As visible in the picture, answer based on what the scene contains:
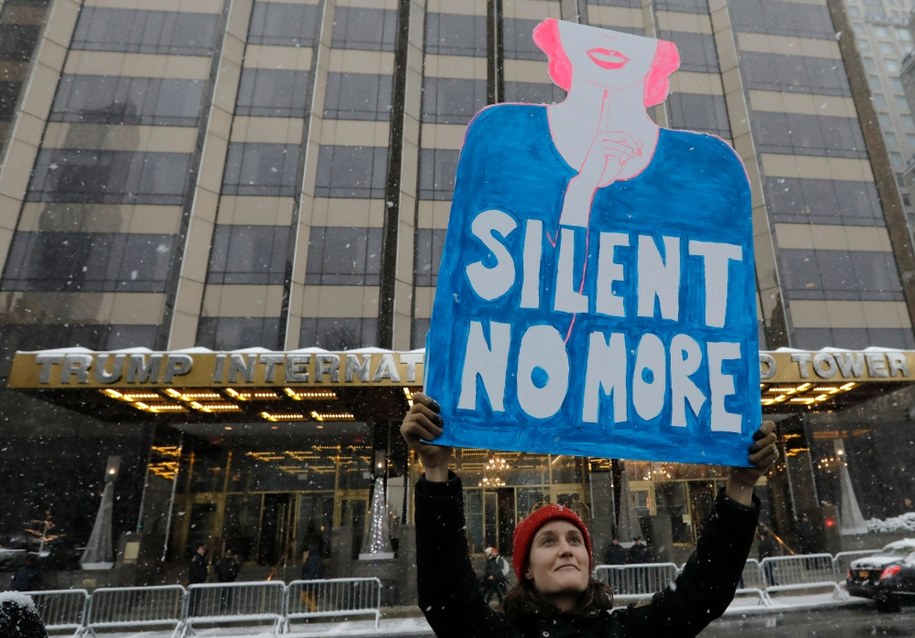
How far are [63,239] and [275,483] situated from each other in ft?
41.1

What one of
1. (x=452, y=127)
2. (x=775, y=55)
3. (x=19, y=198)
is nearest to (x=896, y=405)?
(x=775, y=55)

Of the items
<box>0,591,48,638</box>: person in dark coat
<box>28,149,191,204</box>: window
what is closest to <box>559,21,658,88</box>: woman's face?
<box>0,591,48,638</box>: person in dark coat

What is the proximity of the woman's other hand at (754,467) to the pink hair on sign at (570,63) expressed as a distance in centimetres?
162

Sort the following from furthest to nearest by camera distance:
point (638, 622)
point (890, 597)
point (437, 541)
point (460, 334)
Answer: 1. point (890, 597)
2. point (460, 334)
3. point (638, 622)
4. point (437, 541)

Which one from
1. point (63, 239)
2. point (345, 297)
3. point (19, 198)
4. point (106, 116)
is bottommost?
point (345, 297)

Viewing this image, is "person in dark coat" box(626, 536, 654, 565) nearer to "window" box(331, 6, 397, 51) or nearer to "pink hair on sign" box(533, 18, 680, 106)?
"pink hair on sign" box(533, 18, 680, 106)

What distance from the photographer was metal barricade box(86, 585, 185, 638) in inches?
478

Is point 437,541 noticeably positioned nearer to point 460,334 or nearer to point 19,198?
point 460,334

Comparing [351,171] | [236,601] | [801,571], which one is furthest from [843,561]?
[351,171]

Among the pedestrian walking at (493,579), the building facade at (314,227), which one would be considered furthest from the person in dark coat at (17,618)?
the building facade at (314,227)

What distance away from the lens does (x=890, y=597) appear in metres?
11.6

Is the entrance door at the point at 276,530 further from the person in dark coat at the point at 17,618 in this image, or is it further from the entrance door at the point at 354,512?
the person in dark coat at the point at 17,618

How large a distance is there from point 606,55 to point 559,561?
2.34 metres

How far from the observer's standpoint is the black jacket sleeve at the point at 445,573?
1816 mm
